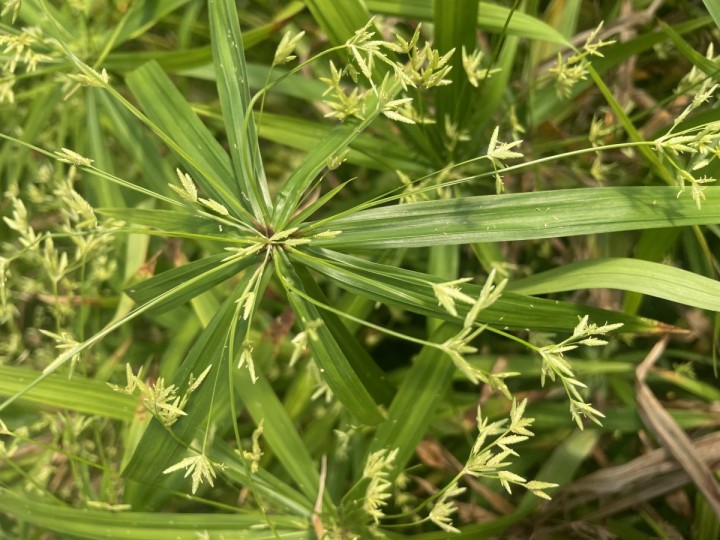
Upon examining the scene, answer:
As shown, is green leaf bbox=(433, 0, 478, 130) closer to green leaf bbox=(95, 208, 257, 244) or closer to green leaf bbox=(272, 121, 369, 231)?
green leaf bbox=(272, 121, 369, 231)

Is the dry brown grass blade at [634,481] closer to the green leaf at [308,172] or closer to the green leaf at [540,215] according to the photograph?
the green leaf at [540,215]

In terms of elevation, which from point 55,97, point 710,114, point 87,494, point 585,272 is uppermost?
point 55,97

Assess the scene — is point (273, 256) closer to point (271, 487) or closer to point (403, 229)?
point (403, 229)

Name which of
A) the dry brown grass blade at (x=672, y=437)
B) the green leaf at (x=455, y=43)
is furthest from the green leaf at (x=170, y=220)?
the dry brown grass blade at (x=672, y=437)

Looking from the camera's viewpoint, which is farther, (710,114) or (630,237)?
(630,237)

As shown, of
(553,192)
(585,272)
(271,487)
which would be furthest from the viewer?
(271,487)

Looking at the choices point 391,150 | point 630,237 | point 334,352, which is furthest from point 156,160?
point 630,237

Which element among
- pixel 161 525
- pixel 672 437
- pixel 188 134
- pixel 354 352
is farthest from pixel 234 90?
pixel 672 437
